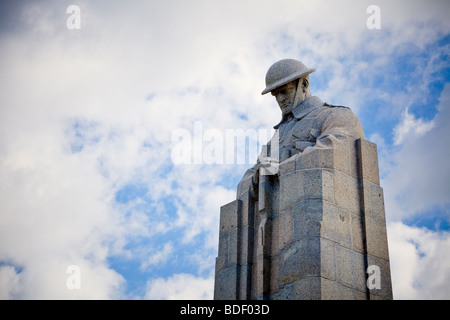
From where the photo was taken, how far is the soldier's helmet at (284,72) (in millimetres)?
17312

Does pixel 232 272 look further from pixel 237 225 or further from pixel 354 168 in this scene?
pixel 354 168

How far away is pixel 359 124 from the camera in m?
16.5

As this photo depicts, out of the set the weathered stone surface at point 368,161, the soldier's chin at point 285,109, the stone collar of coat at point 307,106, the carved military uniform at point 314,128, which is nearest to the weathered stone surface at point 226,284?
the carved military uniform at point 314,128

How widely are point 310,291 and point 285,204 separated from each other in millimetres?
2381

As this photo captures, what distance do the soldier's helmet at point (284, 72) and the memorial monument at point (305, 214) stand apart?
26 millimetres

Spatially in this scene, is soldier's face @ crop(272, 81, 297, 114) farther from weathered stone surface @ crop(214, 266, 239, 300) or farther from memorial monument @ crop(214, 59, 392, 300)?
weathered stone surface @ crop(214, 266, 239, 300)

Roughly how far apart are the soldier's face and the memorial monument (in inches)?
1.0

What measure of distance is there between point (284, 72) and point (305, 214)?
4706 millimetres

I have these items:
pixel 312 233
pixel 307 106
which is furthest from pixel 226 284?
pixel 307 106

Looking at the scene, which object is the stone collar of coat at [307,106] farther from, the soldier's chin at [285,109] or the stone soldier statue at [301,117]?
the soldier's chin at [285,109]

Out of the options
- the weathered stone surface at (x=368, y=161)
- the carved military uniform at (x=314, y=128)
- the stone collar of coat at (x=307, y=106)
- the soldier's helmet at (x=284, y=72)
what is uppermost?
the soldier's helmet at (x=284, y=72)
